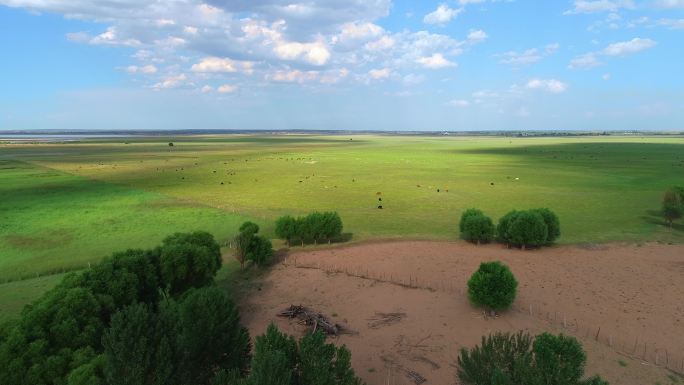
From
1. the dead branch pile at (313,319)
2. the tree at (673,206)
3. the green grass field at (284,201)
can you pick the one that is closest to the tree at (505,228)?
the green grass field at (284,201)

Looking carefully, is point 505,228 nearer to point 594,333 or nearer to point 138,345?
point 594,333

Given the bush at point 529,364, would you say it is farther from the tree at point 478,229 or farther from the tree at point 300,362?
the tree at point 478,229

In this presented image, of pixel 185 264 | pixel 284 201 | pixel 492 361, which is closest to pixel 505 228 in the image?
pixel 492 361

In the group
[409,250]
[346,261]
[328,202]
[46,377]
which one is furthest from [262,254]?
[328,202]

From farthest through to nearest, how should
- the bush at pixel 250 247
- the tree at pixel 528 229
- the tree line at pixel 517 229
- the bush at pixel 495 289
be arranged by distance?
the tree line at pixel 517 229
the tree at pixel 528 229
the bush at pixel 250 247
the bush at pixel 495 289

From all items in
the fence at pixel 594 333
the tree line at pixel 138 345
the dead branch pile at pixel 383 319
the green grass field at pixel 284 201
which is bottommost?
the dead branch pile at pixel 383 319

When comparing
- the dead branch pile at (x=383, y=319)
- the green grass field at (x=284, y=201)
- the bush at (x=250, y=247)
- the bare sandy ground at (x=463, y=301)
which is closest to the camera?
the bare sandy ground at (x=463, y=301)
